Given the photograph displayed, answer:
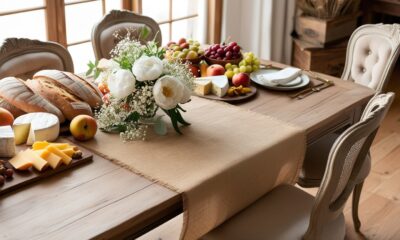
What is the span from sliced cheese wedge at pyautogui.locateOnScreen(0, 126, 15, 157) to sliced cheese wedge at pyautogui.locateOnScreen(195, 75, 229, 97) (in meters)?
0.87

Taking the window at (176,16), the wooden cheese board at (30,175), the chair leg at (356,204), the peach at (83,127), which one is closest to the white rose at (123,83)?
the peach at (83,127)

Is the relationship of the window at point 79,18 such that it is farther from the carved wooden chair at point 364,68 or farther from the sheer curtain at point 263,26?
the carved wooden chair at point 364,68

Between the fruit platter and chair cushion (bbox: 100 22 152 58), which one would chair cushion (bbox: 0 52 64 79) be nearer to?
chair cushion (bbox: 100 22 152 58)

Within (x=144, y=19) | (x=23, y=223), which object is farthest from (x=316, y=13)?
(x=23, y=223)

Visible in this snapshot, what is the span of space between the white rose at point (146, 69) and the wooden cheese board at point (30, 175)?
300 mm

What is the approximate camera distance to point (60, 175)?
178 cm

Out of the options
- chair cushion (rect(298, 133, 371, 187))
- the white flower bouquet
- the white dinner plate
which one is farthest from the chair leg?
the white flower bouquet

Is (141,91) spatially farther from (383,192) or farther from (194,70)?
(383,192)

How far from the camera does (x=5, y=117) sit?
1.93 m

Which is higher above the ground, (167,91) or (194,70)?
(167,91)

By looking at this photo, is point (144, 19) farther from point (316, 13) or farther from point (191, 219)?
point (316, 13)

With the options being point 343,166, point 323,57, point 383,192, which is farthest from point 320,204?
point 323,57

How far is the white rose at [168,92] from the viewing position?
6.39 feet

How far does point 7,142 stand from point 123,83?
0.40 metres
